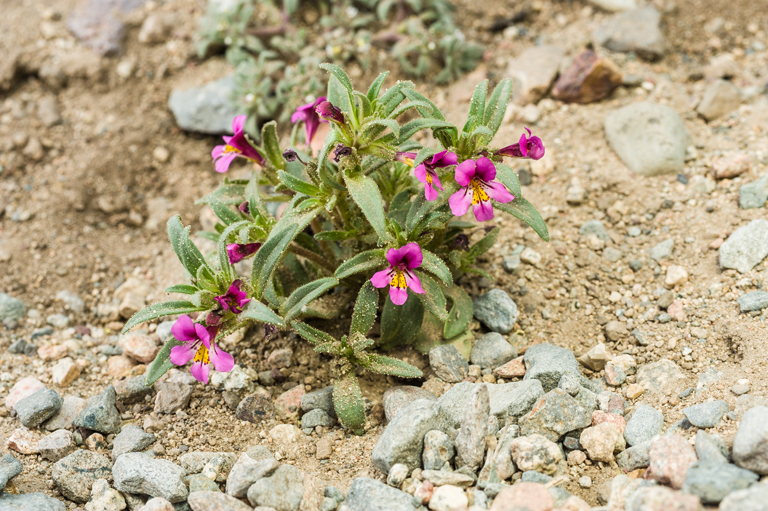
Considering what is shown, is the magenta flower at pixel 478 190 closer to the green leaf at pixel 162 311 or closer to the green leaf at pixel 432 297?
the green leaf at pixel 432 297

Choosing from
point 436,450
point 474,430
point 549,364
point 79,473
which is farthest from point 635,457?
point 79,473

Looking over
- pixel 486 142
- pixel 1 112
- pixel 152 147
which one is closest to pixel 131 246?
pixel 152 147

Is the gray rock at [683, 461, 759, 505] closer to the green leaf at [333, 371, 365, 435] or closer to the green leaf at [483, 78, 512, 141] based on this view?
the green leaf at [333, 371, 365, 435]

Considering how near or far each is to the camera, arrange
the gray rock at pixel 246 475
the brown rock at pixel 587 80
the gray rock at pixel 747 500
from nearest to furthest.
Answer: the gray rock at pixel 747 500, the gray rock at pixel 246 475, the brown rock at pixel 587 80

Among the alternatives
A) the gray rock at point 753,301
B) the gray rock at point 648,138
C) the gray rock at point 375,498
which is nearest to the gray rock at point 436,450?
the gray rock at point 375,498

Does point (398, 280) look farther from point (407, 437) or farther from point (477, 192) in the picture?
point (407, 437)
